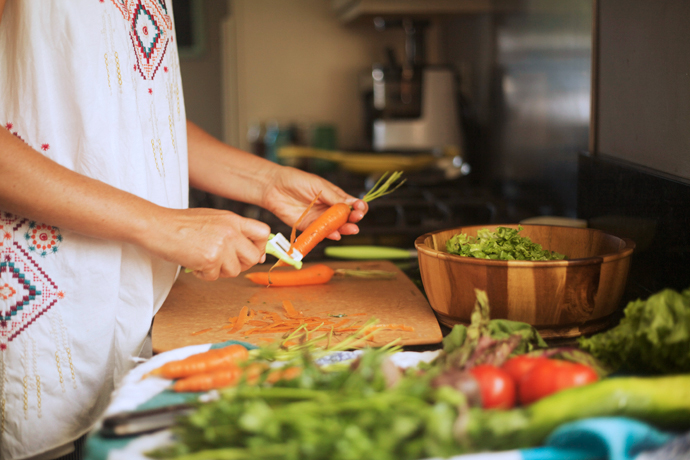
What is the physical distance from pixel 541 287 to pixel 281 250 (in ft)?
1.59

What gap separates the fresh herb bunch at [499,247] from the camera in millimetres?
933

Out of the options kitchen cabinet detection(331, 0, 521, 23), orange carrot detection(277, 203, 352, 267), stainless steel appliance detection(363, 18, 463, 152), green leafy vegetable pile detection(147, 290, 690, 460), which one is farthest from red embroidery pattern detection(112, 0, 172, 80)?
stainless steel appliance detection(363, 18, 463, 152)

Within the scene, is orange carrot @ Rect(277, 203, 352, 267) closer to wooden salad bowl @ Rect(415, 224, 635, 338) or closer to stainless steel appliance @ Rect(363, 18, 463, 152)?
wooden salad bowl @ Rect(415, 224, 635, 338)

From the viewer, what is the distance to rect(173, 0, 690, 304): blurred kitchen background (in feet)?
3.54

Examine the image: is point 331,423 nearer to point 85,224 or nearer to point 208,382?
point 208,382

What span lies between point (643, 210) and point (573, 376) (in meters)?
0.59

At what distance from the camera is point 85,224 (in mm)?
Answer: 868

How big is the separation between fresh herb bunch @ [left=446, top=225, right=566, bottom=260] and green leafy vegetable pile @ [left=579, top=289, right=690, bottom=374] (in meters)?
0.22

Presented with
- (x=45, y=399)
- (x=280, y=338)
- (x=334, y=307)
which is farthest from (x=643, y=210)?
(x=45, y=399)

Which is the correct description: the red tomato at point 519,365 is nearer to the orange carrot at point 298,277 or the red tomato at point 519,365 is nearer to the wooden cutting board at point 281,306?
the wooden cutting board at point 281,306

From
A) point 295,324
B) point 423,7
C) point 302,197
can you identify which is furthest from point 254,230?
point 423,7

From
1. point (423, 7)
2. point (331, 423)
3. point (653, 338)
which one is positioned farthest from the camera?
point (423, 7)

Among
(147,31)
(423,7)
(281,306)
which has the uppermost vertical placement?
(423,7)

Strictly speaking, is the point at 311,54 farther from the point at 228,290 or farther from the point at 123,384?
the point at 123,384
